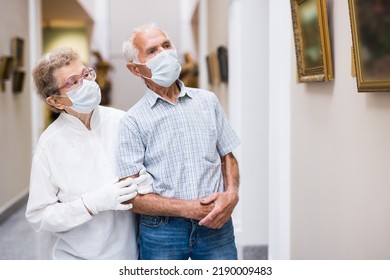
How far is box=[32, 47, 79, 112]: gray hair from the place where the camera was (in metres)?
1.75

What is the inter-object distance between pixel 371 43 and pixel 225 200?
730mm

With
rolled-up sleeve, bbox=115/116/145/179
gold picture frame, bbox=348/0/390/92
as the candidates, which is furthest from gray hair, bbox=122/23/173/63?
gold picture frame, bbox=348/0/390/92

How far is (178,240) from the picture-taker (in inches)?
69.6

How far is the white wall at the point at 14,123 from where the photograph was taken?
5.35 metres

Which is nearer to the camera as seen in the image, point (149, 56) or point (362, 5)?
point (362, 5)

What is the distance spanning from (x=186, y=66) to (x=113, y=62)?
2542mm

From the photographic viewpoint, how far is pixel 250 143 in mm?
4164

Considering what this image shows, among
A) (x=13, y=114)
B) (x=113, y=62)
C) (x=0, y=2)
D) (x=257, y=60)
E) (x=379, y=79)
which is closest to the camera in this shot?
(x=379, y=79)

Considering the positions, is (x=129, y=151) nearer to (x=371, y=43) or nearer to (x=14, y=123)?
(x=371, y=43)

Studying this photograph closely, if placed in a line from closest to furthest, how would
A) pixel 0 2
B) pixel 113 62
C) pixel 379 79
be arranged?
pixel 379 79 < pixel 0 2 < pixel 113 62

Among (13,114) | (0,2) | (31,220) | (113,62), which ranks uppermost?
(113,62)

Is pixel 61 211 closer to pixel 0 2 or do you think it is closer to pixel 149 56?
pixel 149 56

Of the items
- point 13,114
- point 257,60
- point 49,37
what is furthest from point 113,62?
point 257,60

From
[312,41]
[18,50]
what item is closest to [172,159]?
[312,41]
